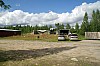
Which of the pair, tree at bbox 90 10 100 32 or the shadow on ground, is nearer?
the shadow on ground

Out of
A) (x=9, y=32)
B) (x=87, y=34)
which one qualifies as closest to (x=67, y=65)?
(x=87, y=34)

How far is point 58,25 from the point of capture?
556 ft

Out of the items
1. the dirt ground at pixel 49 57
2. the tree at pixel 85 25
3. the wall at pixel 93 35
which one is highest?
the tree at pixel 85 25

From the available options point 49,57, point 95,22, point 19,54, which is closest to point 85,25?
Result: point 95,22

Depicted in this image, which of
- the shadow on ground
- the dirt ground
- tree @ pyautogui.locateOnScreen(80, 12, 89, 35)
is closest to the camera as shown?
the dirt ground

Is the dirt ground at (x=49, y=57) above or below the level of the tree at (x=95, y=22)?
below

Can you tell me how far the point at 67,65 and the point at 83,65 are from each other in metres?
1.09

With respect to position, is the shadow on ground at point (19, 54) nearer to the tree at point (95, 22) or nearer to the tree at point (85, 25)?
the tree at point (85, 25)

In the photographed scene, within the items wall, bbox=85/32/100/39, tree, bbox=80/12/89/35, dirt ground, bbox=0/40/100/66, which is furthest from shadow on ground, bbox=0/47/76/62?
tree, bbox=80/12/89/35

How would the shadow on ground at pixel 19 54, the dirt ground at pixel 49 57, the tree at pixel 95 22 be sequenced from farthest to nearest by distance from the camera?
the tree at pixel 95 22 → the shadow on ground at pixel 19 54 → the dirt ground at pixel 49 57

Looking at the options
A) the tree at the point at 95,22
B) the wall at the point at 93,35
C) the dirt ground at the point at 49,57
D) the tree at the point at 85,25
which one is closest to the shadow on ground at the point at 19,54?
the dirt ground at the point at 49,57

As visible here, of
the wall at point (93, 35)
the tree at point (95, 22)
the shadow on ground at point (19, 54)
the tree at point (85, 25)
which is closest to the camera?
the shadow on ground at point (19, 54)

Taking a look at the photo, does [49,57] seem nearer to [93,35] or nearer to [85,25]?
[93,35]

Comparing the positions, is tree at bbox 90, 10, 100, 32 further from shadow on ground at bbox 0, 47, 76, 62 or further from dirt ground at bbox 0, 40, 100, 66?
shadow on ground at bbox 0, 47, 76, 62
